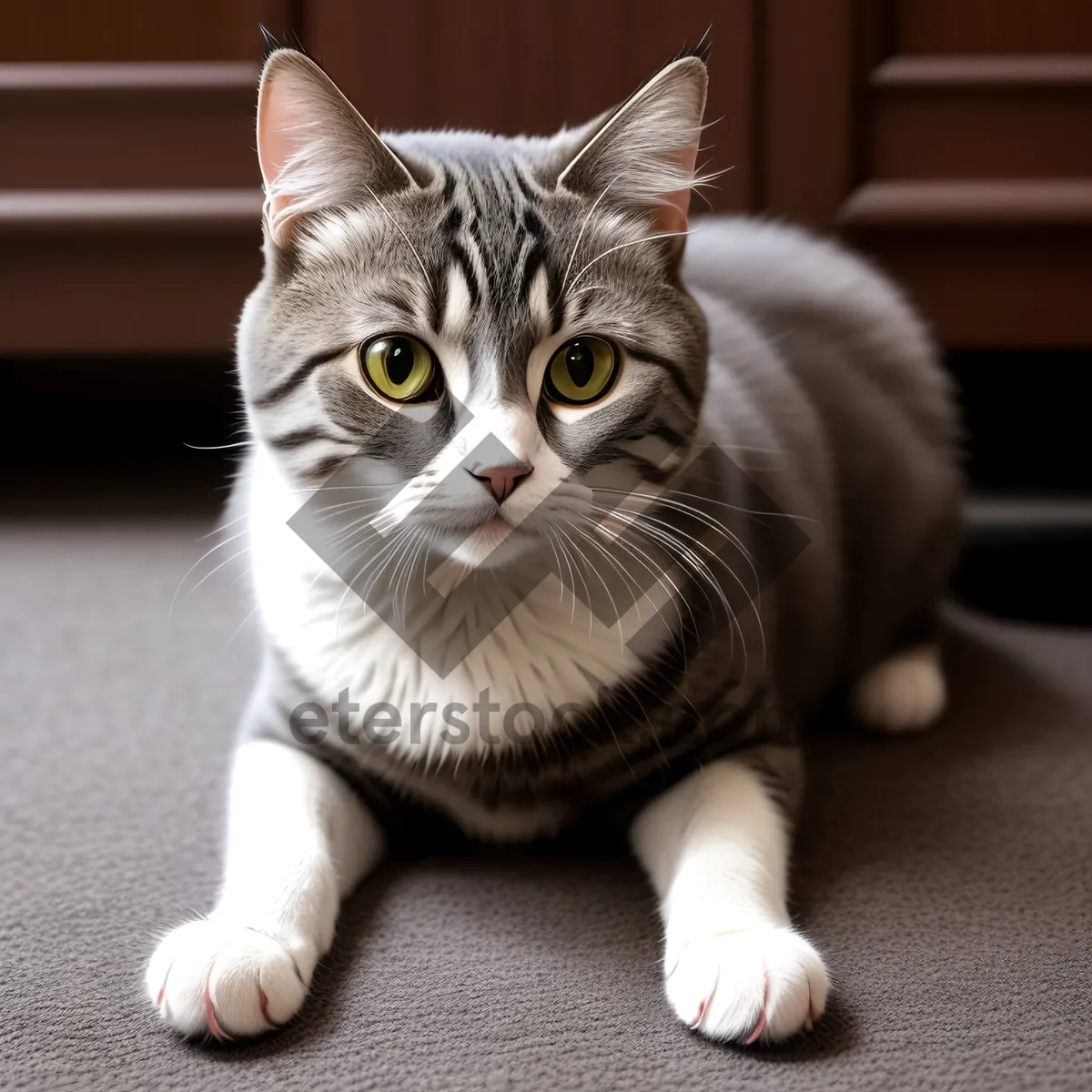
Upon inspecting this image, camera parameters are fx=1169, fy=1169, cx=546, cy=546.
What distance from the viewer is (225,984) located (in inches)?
33.3

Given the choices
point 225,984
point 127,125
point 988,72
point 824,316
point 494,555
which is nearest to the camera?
point 225,984

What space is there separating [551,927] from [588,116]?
56.0 inches

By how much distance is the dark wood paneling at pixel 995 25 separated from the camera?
1896 millimetres

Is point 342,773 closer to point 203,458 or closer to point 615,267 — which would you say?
point 615,267

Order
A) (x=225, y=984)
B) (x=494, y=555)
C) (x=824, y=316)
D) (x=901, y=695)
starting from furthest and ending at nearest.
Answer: (x=824, y=316), (x=901, y=695), (x=494, y=555), (x=225, y=984)

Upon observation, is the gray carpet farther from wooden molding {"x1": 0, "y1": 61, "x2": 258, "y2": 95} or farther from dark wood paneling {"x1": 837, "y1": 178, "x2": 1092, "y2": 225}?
wooden molding {"x1": 0, "y1": 61, "x2": 258, "y2": 95}

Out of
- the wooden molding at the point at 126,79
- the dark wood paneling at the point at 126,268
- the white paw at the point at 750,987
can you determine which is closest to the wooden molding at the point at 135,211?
the dark wood paneling at the point at 126,268

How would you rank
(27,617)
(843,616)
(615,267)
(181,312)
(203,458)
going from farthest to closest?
(203,458), (181,312), (27,617), (843,616), (615,267)

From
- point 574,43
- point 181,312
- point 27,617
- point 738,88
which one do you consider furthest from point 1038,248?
point 27,617

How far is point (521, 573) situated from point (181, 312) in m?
1.31

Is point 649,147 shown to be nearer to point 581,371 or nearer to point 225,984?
point 581,371

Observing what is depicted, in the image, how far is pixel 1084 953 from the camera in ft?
3.18

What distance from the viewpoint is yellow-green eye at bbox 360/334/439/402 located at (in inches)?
39.1

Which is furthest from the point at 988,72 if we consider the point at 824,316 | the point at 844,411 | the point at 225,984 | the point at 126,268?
the point at 225,984
